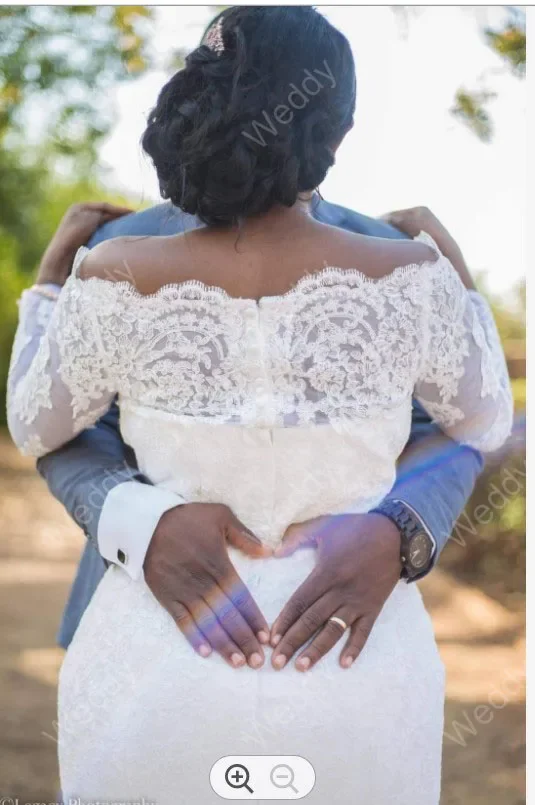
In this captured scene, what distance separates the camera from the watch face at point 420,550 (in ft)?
3.31

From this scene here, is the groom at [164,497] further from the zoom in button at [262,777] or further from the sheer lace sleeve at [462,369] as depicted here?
the zoom in button at [262,777]

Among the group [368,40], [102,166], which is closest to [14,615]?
[102,166]

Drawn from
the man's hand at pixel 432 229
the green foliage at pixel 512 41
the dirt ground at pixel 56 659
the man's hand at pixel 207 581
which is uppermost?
the green foliage at pixel 512 41

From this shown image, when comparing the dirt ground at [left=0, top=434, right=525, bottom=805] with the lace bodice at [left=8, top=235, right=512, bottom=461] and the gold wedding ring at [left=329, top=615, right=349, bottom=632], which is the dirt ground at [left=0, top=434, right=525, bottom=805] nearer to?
the gold wedding ring at [left=329, top=615, right=349, bottom=632]

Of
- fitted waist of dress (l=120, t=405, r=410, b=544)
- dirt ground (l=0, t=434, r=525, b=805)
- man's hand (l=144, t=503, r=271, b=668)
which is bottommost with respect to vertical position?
dirt ground (l=0, t=434, r=525, b=805)

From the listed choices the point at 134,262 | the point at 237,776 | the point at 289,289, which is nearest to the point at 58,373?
the point at 134,262

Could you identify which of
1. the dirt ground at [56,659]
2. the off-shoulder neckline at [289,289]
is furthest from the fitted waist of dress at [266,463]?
the dirt ground at [56,659]

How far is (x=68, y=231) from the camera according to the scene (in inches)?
45.0

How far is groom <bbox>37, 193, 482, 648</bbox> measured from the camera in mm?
967

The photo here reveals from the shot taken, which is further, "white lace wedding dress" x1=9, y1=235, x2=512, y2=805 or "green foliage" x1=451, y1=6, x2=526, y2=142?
"green foliage" x1=451, y1=6, x2=526, y2=142

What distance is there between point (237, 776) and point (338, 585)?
0.77 feet

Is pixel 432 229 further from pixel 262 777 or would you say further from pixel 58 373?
pixel 262 777

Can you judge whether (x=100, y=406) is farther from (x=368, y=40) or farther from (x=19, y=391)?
(x=368, y=40)

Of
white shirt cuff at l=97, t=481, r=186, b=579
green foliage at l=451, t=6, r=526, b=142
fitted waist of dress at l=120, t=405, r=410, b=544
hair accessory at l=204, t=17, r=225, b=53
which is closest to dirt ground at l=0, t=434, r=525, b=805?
fitted waist of dress at l=120, t=405, r=410, b=544
